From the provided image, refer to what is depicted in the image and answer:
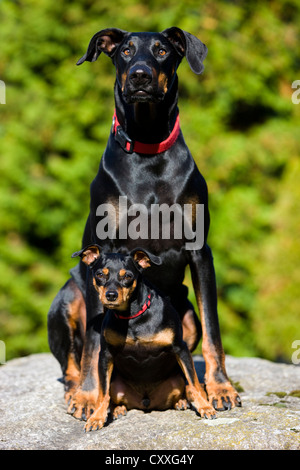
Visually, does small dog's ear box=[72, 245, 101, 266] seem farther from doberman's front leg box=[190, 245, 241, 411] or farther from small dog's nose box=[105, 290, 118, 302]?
doberman's front leg box=[190, 245, 241, 411]

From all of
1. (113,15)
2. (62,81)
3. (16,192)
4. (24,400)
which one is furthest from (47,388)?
(113,15)

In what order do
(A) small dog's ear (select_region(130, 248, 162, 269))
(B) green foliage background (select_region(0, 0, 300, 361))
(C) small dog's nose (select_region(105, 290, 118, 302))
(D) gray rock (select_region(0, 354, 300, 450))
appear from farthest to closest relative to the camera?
1. (B) green foliage background (select_region(0, 0, 300, 361))
2. (A) small dog's ear (select_region(130, 248, 162, 269))
3. (C) small dog's nose (select_region(105, 290, 118, 302))
4. (D) gray rock (select_region(0, 354, 300, 450))

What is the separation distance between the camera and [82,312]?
16.2 ft

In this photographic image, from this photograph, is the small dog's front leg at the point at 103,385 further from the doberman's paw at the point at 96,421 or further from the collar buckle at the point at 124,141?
the collar buckle at the point at 124,141

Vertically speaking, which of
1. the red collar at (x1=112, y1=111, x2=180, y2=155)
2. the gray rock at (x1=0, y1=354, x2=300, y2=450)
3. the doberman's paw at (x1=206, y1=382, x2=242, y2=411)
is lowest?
the gray rock at (x1=0, y1=354, x2=300, y2=450)

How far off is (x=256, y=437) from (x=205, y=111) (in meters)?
10.4

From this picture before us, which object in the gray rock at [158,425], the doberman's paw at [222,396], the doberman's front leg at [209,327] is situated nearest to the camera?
the gray rock at [158,425]

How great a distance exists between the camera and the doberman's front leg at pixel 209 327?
4.33 meters

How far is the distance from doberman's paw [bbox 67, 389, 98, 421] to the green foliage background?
22.7 ft

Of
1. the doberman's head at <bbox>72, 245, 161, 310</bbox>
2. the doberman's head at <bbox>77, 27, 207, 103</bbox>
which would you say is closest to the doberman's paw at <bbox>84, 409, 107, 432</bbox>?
the doberman's head at <bbox>72, 245, 161, 310</bbox>

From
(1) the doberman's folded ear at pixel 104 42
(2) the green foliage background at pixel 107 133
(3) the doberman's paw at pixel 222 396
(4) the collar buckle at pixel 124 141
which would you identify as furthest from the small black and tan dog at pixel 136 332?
(2) the green foliage background at pixel 107 133

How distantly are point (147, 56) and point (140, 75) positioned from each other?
23cm

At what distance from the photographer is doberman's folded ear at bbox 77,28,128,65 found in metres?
4.51

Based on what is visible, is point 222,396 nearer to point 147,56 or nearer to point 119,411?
point 119,411
